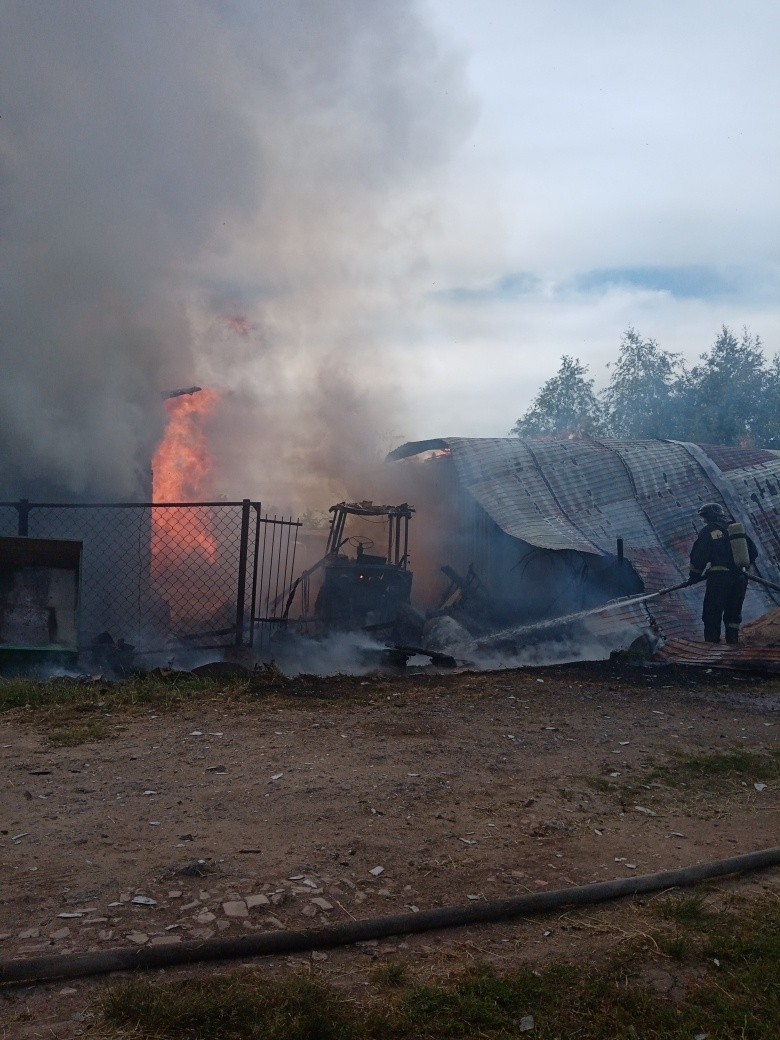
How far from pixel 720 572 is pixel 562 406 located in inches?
1004

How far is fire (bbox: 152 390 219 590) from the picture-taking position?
35.5ft

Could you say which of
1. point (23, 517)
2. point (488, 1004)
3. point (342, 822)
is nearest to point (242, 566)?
point (23, 517)

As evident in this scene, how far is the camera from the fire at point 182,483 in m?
10.8

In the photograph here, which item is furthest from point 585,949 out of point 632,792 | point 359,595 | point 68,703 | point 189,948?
point 359,595

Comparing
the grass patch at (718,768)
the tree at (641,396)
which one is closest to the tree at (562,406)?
the tree at (641,396)

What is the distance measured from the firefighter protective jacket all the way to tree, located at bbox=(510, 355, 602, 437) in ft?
76.0

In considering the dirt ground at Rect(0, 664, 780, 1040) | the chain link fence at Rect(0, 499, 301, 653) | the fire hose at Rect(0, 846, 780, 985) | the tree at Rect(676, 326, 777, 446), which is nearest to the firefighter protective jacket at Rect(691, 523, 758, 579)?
the dirt ground at Rect(0, 664, 780, 1040)

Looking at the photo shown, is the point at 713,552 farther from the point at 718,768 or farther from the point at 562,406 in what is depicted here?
the point at 562,406

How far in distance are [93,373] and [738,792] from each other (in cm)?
849

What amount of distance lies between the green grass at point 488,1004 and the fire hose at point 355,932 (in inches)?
4.7

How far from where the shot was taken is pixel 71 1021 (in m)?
2.26

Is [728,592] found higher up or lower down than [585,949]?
higher up

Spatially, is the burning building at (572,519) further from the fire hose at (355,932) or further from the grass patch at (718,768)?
the fire hose at (355,932)

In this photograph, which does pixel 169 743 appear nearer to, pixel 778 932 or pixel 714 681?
pixel 778 932
